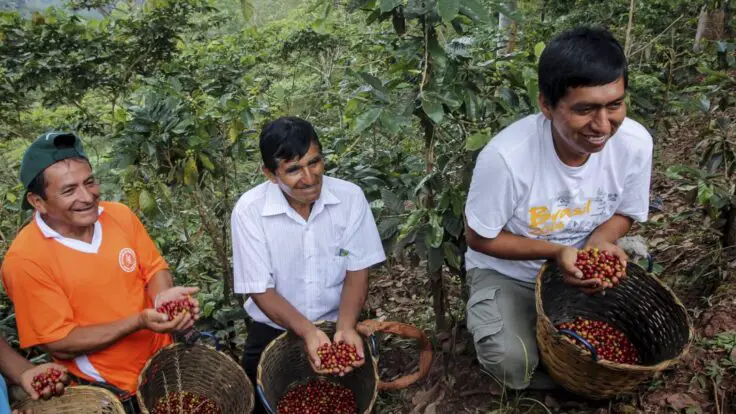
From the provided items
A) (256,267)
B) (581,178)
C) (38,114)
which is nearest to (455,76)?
(581,178)

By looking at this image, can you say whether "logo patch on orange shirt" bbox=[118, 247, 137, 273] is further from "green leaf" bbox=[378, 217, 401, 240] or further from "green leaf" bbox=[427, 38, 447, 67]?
"green leaf" bbox=[427, 38, 447, 67]

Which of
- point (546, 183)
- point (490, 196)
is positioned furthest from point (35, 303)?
point (546, 183)

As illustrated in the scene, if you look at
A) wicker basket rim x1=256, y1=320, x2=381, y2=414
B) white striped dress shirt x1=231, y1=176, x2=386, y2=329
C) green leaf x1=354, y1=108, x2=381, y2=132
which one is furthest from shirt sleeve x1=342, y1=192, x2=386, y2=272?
green leaf x1=354, y1=108, x2=381, y2=132

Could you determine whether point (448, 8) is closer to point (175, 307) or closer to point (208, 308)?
point (175, 307)

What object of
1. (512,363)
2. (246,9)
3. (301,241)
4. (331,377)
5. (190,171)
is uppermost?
(246,9)

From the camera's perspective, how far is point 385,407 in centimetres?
288

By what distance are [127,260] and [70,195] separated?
0.40m

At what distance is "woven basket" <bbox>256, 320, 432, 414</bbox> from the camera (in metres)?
2.41

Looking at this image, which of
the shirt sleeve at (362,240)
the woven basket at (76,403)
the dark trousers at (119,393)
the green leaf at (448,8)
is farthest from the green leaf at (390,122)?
the dark trousers at (119,393)

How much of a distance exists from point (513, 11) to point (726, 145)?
4.89 ft

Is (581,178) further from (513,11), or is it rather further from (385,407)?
(385,407)

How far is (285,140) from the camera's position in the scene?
2.38m

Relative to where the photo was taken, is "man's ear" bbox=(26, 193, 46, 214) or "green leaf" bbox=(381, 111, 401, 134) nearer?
"green leaf" bbox=(381, 111, 401, 134)

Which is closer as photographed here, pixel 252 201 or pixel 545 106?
pixel 545 106
